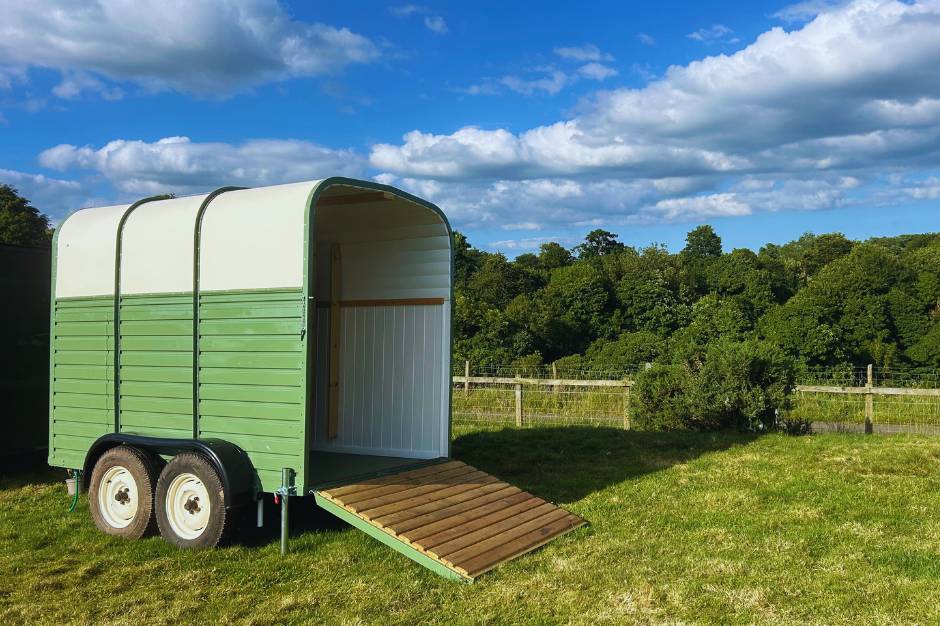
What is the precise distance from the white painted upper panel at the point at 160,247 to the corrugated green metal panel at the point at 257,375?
45cm

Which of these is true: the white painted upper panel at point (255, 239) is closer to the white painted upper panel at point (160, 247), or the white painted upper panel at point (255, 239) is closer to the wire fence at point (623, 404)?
the white painted upper panel at point (160, 247)

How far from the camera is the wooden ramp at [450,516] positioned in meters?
6.15

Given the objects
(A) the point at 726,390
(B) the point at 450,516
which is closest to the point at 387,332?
(B) the point at 450,516

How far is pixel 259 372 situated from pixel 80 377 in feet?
8.26

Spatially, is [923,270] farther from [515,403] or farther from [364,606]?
[364,606]

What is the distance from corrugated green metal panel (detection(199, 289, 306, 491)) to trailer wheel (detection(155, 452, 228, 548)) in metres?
0.34

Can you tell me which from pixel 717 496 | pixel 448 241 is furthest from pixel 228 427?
pixel 717 496

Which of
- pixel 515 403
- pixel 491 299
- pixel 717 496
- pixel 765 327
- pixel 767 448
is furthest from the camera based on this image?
pixel 491 299

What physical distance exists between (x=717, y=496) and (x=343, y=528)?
3.92 metres

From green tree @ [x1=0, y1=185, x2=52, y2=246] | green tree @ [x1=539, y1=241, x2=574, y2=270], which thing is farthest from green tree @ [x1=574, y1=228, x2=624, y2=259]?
green tree @ [x1=0, y1=185, x2=52, y2=246]

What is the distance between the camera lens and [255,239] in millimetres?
6855

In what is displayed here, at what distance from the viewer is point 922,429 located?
548 inches

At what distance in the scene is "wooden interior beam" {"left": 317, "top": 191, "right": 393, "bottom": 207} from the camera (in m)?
8.16

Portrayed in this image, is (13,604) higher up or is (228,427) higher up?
(228,427)
